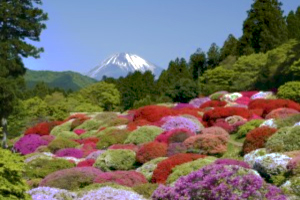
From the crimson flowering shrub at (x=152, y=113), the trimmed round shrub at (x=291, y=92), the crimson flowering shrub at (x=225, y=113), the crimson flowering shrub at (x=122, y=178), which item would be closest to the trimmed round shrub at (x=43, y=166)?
the crimson flowering shrub at (x=122, y=178)

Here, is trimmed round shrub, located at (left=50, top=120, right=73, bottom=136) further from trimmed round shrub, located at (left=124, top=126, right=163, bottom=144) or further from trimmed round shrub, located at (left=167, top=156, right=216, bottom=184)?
trimmed round shrub, located at (left=167, top=156, right=216, bottom=184)

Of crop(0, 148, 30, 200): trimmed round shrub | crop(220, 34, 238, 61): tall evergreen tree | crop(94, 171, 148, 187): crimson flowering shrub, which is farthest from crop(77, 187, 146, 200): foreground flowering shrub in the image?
crop(220, 34, 238, 61): tall evergreen tree

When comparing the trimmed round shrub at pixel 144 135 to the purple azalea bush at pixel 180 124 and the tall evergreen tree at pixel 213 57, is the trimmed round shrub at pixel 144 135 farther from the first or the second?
the tall evergreen tree at pixel 213 57

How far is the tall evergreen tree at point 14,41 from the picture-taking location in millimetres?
37037

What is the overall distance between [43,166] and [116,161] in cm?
282

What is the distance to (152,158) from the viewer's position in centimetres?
1897

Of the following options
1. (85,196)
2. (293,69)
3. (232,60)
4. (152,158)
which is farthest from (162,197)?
(232,60)

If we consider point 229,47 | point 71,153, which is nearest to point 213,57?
point 229,47

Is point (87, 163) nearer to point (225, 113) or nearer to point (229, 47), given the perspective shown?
point (225, 113)

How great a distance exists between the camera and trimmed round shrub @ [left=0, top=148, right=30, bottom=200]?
7.80 metres

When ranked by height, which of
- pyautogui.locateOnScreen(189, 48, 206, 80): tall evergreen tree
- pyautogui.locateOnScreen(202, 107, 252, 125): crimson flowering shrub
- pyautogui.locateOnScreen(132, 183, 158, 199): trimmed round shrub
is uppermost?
pyautogui.locateOnScreen(189, 48, 206, 80): tall evergreen tree

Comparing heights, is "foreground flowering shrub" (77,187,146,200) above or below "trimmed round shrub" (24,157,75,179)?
above

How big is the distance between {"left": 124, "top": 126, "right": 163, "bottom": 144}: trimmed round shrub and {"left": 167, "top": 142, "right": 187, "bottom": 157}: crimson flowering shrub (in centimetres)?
371

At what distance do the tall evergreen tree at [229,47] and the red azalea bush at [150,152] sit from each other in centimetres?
5835
